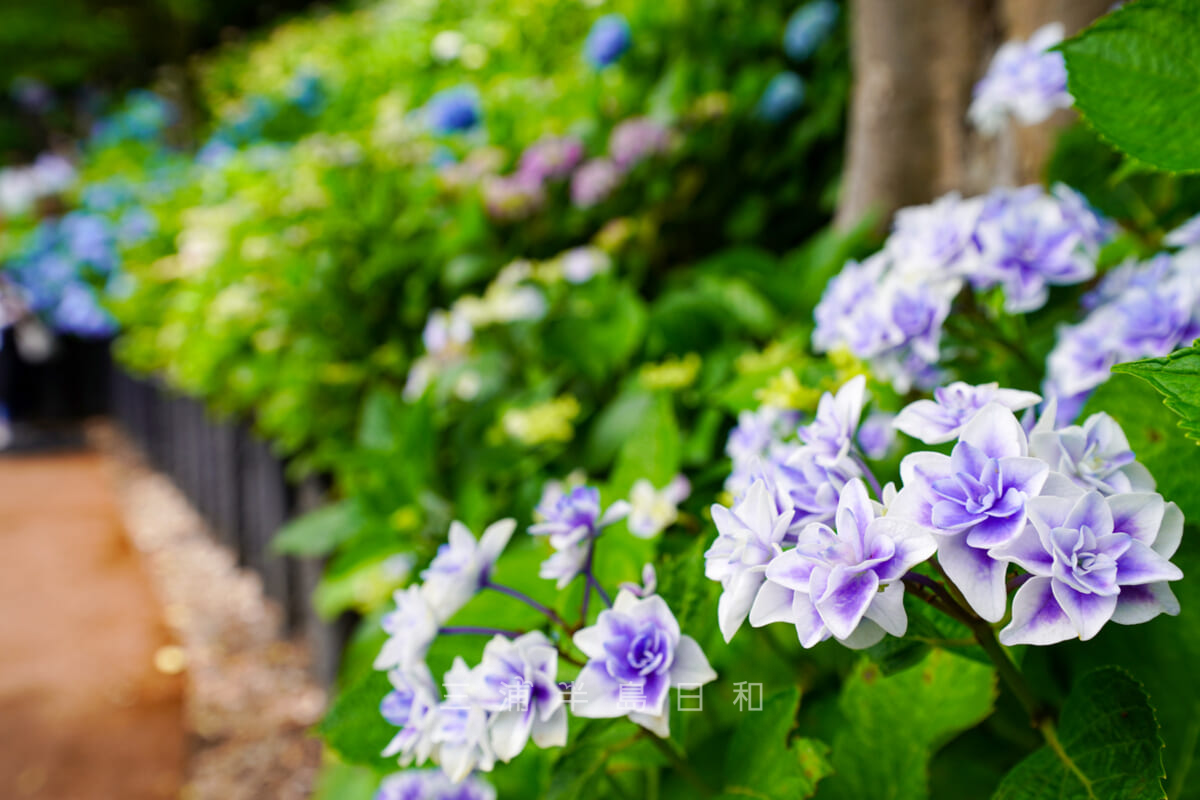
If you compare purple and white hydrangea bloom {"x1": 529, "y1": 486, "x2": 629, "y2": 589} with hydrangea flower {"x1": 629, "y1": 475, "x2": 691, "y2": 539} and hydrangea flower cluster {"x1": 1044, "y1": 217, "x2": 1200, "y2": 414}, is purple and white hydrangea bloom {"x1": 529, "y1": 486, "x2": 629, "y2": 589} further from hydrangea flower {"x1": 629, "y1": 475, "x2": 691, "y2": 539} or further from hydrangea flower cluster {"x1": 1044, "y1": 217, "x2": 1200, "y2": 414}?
hydrangea flower cluster {"x1": 1044, "y1": 217, "x2": 1200, "y2": 414}

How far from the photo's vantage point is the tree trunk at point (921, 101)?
155cm

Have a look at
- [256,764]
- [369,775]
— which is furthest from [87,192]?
[369,775]

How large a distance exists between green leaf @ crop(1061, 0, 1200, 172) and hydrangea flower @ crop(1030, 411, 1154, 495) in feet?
0.62

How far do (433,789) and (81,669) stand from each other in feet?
8.26

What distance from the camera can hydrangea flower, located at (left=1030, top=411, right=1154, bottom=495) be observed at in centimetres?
45

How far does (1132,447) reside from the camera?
1.93 feet

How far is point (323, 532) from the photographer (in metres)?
Answer: 1.46

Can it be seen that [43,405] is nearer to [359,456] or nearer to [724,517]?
[359,456]

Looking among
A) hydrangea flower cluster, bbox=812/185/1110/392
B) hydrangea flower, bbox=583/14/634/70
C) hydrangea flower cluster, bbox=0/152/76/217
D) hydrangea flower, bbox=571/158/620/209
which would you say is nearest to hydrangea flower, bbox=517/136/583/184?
hydrangea flower, bbox=571/158/620/209

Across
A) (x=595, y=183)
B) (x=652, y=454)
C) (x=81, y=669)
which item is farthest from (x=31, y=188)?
(x=652, y=454)

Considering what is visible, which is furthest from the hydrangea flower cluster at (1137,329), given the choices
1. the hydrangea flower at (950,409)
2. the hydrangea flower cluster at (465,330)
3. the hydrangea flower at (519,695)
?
the hydrangea flower cluster at (465,330)

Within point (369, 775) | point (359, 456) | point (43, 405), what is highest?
point (359, 456)

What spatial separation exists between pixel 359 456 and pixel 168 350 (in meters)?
2.30

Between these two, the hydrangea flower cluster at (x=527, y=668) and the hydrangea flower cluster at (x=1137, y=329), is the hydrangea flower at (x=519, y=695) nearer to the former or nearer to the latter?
the hydrangea flower cluster at (x=527, y=668)
